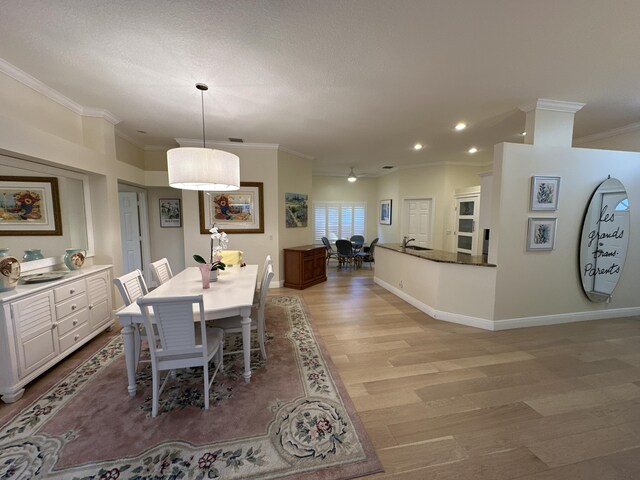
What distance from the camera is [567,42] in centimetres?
194

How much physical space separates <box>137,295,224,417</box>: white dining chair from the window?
21.1 feet

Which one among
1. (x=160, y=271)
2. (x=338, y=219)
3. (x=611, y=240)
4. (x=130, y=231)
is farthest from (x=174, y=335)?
(x=338, y=219)

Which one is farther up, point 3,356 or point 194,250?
point 194,250

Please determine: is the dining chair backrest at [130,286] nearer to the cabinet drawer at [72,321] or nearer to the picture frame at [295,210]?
the cabinet drawer at [72,321]

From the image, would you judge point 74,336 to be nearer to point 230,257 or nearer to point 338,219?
point 230,257

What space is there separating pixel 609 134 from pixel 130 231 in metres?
8.29

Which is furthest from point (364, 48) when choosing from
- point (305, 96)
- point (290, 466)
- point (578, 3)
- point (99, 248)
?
point (99, 248)

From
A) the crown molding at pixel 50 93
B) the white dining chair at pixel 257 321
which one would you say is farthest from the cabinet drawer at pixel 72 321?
the crown molding at pixel 50 93

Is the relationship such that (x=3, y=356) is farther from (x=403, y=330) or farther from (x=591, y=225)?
(x=591, y=225)

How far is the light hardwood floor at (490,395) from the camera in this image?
1531 mm

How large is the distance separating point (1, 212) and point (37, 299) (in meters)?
0.90

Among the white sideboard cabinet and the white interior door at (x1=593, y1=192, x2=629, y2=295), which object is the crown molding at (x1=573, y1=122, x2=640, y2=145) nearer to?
the white interior door at (x1=593, y1=192, x2=629, y2=295)

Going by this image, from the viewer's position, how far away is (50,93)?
8.95 feet

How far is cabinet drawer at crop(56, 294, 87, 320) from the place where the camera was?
96.0 inches
